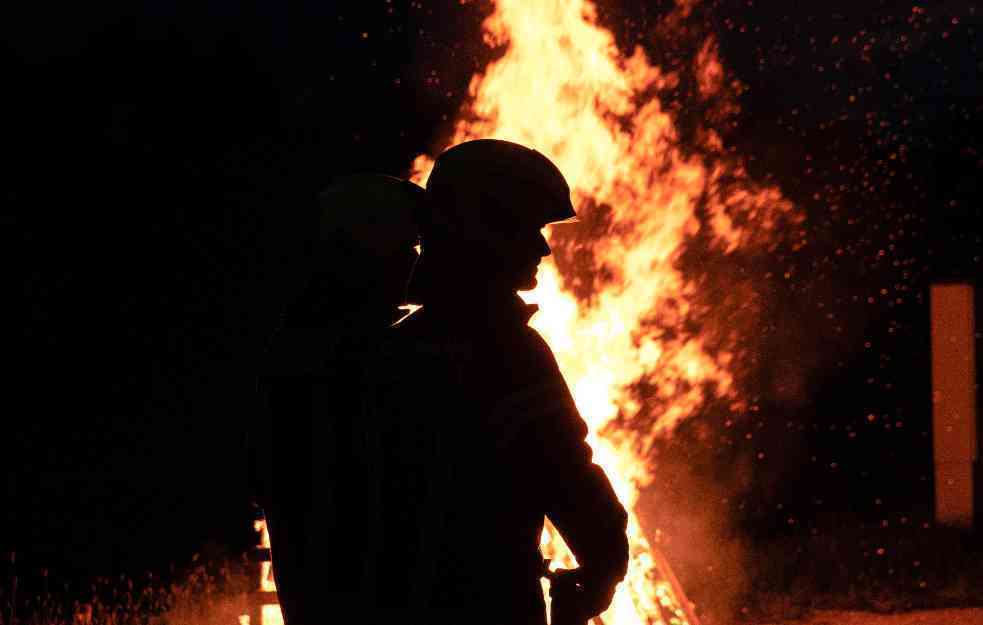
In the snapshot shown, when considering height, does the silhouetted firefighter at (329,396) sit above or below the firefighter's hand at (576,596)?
above

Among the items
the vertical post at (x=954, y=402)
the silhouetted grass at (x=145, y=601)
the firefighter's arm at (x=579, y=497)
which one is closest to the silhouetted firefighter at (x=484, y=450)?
the firefighter's arm at (x=579, y=497)

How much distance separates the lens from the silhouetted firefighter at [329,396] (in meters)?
1.87

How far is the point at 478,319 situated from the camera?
1823 mm

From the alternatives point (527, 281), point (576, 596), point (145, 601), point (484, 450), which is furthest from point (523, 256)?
point (145, 601)

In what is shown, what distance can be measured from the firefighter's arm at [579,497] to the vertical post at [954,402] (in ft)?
27.4

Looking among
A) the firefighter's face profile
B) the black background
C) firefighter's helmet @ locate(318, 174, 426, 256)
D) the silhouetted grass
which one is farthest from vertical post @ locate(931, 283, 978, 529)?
the firefighter's face profile

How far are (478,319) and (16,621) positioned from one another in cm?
522

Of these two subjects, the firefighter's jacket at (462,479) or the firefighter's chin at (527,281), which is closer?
the firefighter's jacket at (462,479)

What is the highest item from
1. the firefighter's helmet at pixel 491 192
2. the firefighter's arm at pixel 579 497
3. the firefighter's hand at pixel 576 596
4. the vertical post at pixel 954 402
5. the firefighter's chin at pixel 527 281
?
the vertical post at pixel 954 402

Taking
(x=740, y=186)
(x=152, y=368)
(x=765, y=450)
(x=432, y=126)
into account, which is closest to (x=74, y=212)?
(x=152, y=368)

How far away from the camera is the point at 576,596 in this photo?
1844 millimetres

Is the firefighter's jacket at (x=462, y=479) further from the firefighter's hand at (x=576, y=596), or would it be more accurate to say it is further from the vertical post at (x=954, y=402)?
the vertical post at (x=954, y=402)

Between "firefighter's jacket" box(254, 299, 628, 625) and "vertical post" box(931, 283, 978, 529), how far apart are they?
8383mm

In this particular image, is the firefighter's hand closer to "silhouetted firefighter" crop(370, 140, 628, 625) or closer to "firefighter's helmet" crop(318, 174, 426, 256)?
"silhouetted firefighter" crop(370, 140, 628, 625)
